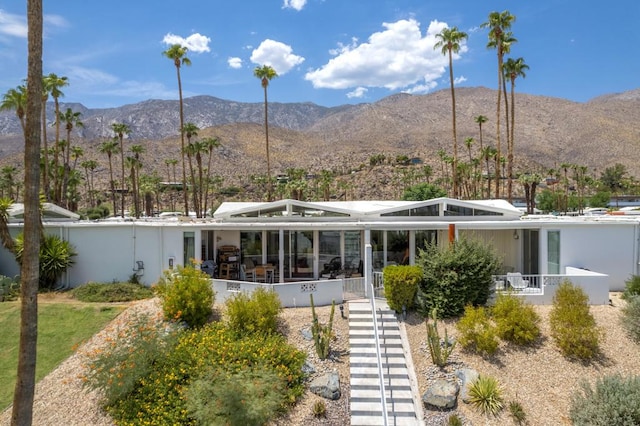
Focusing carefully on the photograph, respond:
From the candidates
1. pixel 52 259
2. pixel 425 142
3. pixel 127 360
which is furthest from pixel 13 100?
pixel 425 142

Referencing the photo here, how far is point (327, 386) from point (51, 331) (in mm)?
10454

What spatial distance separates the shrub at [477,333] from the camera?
44.1 feet

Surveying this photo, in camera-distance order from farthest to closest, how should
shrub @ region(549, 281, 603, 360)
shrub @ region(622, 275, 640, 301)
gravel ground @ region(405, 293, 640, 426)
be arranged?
shrub @ region(622, 275, 640, 301), shrub @ region(549, 281, 603, 360), gravel ground @ region(405, 293, 640, 426)

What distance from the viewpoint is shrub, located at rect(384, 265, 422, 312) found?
15531 mm

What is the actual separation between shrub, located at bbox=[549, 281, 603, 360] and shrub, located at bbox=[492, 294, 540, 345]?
2.06 ft

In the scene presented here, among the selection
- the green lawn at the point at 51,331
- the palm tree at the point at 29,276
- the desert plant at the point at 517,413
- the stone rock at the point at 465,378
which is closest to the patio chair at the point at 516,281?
the stone rock at the point at 465,378

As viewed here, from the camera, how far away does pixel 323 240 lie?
20.1 meters

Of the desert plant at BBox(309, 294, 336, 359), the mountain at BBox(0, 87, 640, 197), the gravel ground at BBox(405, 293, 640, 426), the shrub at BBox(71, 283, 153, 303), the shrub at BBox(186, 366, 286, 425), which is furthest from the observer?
the mountain at BBox(0, 87, 640, 197)

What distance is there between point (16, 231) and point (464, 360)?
20.6m

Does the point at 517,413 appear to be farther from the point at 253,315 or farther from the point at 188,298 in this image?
the point at 188,298

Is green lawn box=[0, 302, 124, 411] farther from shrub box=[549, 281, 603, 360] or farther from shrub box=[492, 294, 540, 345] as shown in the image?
shrub box=[549, 281, 603, 360]

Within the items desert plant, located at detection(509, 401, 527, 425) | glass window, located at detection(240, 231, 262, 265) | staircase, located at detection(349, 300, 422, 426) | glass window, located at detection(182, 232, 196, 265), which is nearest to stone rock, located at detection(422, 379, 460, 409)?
staircase, located at detection(349, 300, 422, 426)

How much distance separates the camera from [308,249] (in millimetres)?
20172

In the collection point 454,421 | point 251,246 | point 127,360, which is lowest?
point 454,421
